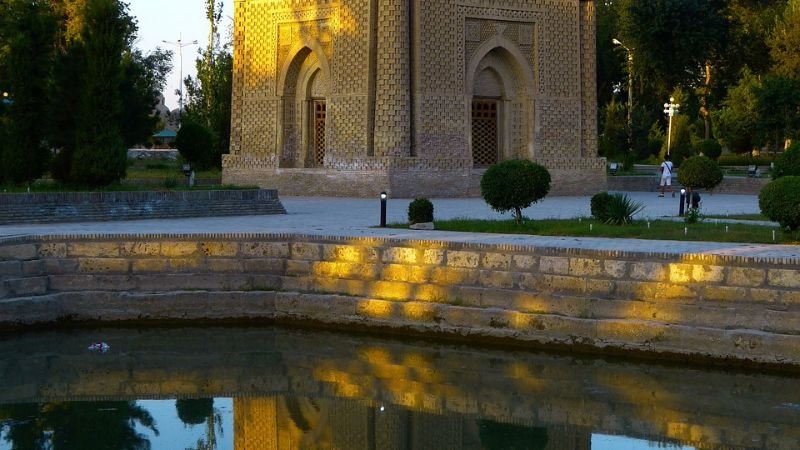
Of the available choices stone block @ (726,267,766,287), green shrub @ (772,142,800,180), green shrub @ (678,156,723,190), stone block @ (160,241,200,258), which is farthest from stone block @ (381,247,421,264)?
green shrub @ (772,142,800,180)

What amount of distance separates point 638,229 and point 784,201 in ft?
7.30

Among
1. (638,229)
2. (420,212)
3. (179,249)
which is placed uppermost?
(420,212)

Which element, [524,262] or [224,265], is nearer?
[524,262]

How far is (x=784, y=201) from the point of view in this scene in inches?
524

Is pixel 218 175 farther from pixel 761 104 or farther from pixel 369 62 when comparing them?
pixel 761 104

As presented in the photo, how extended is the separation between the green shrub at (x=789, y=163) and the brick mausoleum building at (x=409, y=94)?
8101 mm

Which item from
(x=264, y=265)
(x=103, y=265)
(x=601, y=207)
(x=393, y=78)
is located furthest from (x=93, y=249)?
(x=393, y=78)

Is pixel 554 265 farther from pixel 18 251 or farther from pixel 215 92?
pixel 215 92

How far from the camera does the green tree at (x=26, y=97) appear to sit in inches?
739

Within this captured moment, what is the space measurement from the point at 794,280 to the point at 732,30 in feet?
132

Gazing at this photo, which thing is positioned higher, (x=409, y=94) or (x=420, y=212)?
(x=409, y=94)

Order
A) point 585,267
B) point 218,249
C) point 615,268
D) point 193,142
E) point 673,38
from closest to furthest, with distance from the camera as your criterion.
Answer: point 615,268 → point 585,267 → point 218,249 → point 193,142 → point 673,38

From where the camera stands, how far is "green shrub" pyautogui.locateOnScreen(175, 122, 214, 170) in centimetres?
2841

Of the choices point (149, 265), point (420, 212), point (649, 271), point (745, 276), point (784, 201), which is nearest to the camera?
point (745, 276)
